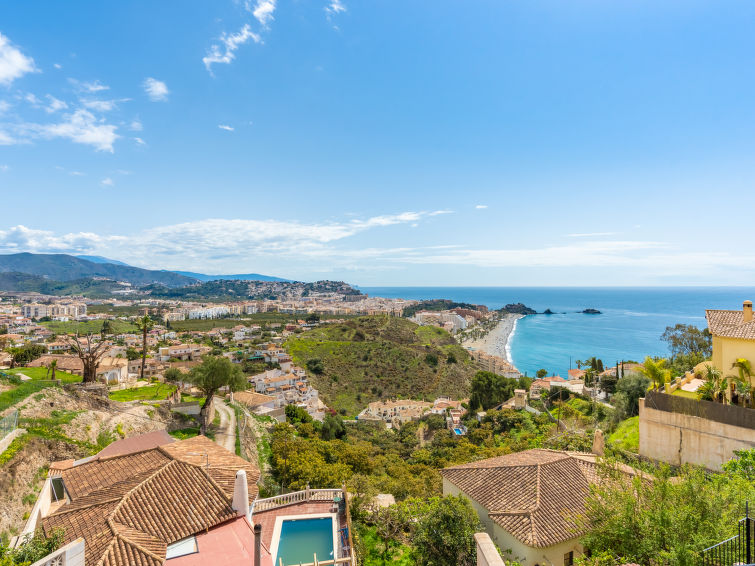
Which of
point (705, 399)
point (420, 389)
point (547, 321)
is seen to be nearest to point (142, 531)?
point (705, 399)

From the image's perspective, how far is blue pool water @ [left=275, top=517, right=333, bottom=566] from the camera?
8828 mm

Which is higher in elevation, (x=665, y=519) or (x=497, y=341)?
(x=665, y=519)

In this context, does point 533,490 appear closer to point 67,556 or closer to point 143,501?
point 143,501

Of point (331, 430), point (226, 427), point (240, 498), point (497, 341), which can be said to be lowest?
point (497, 341)

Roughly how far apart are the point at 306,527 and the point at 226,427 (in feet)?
34.3

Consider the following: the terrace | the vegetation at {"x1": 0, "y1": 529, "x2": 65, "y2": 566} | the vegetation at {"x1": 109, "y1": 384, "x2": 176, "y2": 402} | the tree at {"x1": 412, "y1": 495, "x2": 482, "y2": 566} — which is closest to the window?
→ the vegetation at {"x1": 0, "y1": 529, "x2": 65, "y2": 566}

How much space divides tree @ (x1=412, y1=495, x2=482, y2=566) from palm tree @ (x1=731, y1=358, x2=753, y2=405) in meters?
9.45

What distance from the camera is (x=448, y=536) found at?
788 centimetres

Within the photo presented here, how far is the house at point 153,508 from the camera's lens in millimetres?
6578

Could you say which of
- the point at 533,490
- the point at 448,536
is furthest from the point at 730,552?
the point at 533,490

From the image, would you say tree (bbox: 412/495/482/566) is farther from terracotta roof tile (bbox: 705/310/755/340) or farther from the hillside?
the hillside

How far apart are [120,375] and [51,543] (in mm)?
27679

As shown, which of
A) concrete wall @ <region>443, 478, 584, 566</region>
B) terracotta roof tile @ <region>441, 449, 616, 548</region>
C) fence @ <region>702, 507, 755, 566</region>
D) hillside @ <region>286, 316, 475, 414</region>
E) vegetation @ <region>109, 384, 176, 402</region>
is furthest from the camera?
hillside @ <region>286, 316, 475, 414</region>

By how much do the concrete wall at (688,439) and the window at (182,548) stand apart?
13.9 metres
